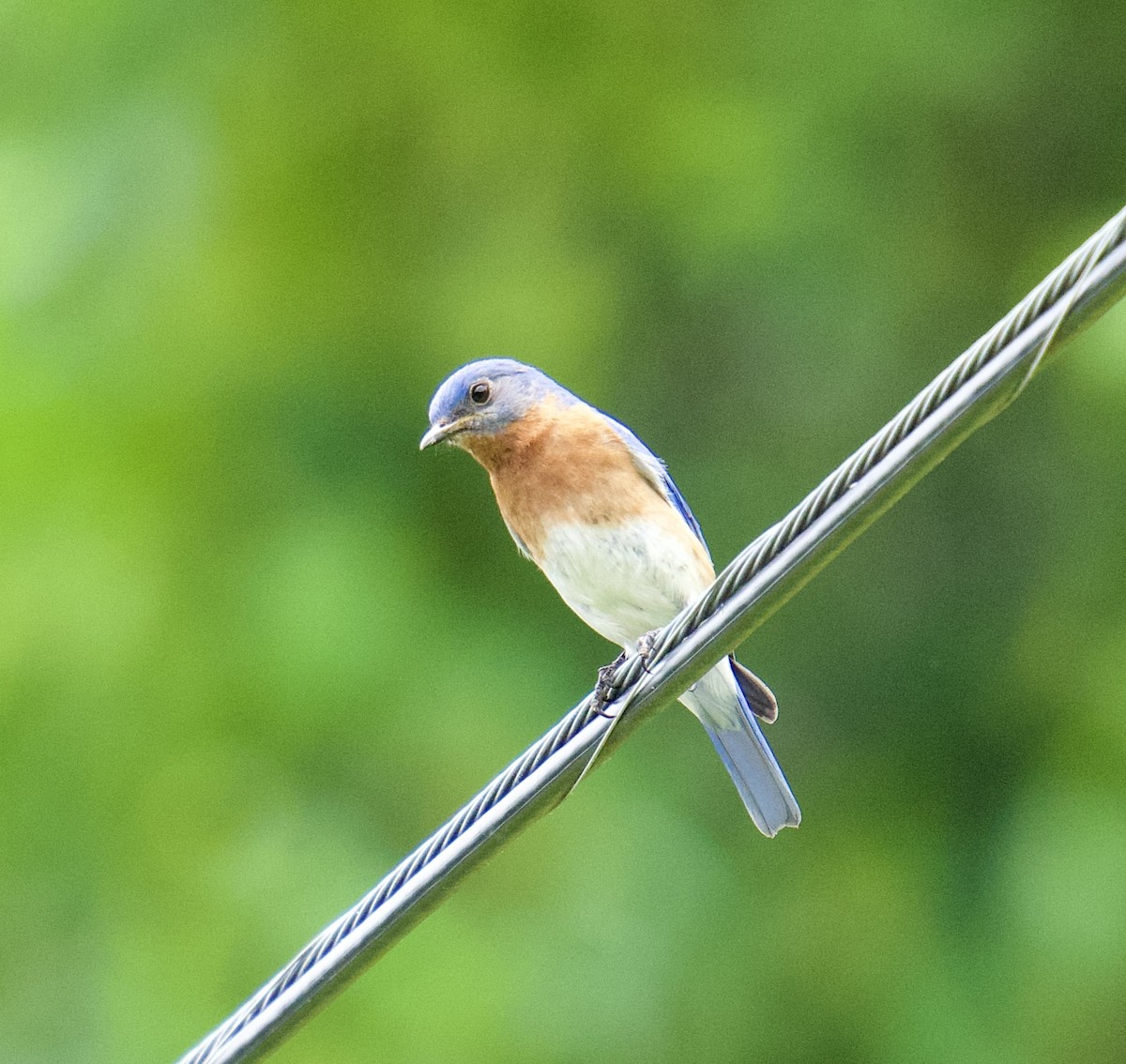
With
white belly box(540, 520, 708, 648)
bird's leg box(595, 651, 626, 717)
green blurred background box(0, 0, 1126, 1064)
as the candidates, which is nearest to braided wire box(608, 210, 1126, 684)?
bird's leg box(595, 651, 626, 717)

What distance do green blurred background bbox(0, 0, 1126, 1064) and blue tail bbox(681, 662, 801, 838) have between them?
154cm

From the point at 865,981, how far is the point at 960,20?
165 inches

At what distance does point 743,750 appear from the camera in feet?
16.3

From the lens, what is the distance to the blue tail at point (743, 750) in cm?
480

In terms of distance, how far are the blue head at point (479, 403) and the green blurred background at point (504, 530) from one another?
5.98 ft

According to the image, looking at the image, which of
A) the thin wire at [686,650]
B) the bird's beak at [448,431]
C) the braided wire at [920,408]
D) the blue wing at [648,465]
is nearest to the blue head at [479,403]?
the bird's beak at [448,431]

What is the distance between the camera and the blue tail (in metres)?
4.80

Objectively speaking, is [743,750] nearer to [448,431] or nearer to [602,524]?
[602,524]

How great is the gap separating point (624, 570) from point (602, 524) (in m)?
0.15

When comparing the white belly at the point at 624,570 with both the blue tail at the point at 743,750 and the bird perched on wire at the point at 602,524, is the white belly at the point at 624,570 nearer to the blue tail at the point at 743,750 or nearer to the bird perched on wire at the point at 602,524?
the bird perched on wire at the point at 602,524

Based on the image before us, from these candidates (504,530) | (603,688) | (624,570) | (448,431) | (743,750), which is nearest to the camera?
(603,688)

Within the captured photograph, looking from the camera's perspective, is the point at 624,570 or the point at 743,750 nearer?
the point at 624,570

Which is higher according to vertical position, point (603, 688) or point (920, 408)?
point (920, 408)

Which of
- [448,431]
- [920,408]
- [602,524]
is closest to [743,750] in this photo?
[602,524]
